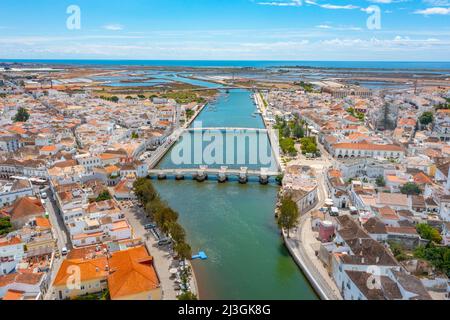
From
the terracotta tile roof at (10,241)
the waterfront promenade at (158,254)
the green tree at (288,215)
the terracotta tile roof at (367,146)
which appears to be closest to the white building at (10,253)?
the terracotta tile roof at (10,241)

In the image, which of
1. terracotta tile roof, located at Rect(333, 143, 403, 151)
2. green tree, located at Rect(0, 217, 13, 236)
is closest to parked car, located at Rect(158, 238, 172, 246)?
green tree, located at Rect(0, 217, 13, 236)

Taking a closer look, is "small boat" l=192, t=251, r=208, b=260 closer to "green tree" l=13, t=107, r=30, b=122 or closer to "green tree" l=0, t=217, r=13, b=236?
"green tree" l=0, t=217, r=13, b=236

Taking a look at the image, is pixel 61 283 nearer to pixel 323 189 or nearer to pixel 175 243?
pixel 175 243

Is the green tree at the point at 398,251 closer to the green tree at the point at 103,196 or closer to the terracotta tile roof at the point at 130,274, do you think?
the terracotta tile roof at the point at 130,274

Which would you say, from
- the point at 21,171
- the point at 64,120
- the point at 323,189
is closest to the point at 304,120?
the point at 323,189

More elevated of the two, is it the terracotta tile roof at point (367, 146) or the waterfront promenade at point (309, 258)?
the terracotta tile roof at point (367, 146)
